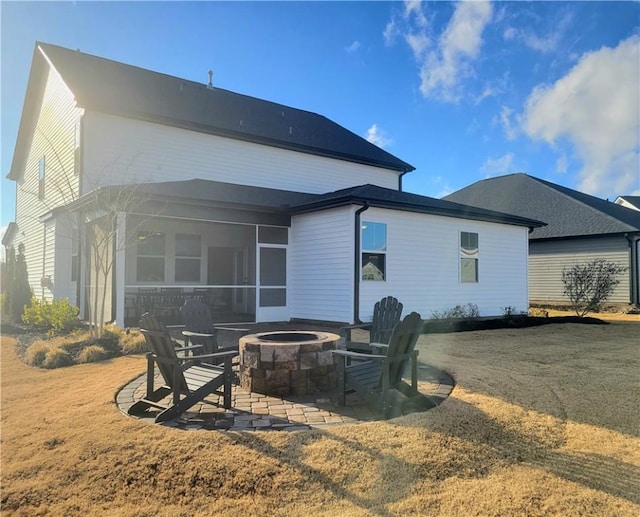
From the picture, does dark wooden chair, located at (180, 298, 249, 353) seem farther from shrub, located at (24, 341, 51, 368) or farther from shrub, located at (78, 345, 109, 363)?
→ shrub, located at (24, 341, 51, 368)

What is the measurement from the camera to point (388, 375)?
461cm

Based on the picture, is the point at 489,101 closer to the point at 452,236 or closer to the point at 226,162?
the point at 452,236

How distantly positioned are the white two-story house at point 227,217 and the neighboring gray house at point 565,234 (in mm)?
6056

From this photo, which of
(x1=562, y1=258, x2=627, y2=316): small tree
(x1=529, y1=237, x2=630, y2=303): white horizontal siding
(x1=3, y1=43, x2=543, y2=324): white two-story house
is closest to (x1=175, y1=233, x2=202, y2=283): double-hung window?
(x1=3, y1=43, x2=543, y2=324): white two-story house

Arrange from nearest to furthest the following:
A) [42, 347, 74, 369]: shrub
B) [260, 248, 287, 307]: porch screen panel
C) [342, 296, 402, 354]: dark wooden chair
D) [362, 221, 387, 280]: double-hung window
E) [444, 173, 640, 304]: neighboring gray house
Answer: [342, 296, 402, 354]: dark wooden chair < [42, 347, 74, 369]: shrub < [362, 221, 387, 280]: double-hung window < [260, 248, 287, 307]: porch screen panel < [444, 173, 640, 304]: neighboring gray house

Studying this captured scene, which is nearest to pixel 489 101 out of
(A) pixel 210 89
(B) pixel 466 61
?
(B) pixel 466 61

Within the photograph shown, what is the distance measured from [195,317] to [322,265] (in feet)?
18.8

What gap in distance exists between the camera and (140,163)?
13562 mm

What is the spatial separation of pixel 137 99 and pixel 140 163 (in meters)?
2.42

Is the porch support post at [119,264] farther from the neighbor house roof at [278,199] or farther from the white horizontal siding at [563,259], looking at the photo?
the white horizontal siding at [563,259]

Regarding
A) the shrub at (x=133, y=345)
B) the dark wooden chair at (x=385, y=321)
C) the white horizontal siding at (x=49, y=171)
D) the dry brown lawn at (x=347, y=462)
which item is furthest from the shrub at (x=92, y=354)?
the white horizontal siding at (x=49, y=171)

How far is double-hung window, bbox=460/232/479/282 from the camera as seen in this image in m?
13.8

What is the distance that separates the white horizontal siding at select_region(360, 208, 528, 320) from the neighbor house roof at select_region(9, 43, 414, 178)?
239 inches

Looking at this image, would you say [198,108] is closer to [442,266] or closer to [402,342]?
[442,266]
